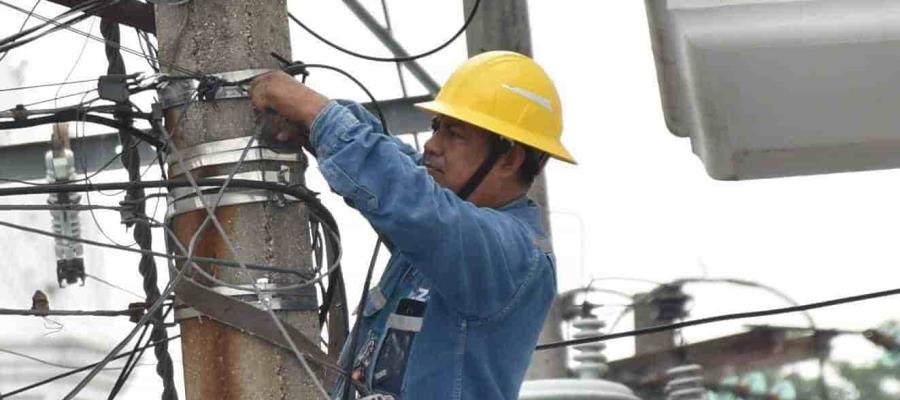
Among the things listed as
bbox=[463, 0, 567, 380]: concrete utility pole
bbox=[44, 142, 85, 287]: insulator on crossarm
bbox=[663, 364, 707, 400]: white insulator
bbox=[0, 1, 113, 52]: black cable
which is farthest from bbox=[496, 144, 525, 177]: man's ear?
bbox=[663, 364, 707, 400]: white insulator

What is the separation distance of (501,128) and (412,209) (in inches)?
26.7

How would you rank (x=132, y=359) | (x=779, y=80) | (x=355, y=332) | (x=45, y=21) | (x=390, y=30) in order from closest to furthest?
(x=355, y=332) → (x=45, y=21) → (x=132, y=359) → (x=779, y=80) → (x=390, y=30)

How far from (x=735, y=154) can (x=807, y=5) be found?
640mm

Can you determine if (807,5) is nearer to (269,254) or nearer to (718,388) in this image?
(269,254)

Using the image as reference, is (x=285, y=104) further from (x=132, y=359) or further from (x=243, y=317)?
(x=132, y=359)

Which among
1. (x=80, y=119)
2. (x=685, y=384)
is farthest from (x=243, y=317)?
(x=685, y=384)

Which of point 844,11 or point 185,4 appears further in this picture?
point 844,11

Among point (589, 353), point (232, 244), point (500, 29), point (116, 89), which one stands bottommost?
point (589, 353)

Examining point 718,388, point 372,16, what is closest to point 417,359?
point 372,16

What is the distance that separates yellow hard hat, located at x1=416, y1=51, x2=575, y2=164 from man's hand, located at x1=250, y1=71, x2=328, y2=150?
352 mm

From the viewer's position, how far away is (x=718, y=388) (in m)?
11.2

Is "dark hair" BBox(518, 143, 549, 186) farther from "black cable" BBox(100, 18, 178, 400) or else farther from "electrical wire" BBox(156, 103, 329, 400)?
"black cable" BBox(100, 18, 178, 400)

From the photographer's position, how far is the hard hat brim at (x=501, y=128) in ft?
15.4

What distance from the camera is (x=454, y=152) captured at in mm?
4676
